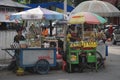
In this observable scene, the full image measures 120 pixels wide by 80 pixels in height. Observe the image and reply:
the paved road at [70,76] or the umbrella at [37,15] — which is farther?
the umbrella at [37,15]

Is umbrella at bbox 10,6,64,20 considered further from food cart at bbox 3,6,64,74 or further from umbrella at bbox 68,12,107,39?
umbrella at bbox 68,12,107,39

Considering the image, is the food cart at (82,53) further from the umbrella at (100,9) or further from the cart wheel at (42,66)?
the umbrella at (100,9)

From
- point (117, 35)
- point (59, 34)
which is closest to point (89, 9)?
point (59, 34)

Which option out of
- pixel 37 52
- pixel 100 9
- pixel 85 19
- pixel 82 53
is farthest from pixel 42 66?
pixel 100 9

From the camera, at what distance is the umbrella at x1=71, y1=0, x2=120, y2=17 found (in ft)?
64.4

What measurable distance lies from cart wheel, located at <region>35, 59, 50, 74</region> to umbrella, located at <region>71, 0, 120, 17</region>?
19.7 feet

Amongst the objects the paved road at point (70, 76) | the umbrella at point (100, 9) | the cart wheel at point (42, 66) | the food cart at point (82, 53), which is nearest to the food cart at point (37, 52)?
the cart wheel at point (42, 66)

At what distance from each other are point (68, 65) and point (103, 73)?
1.47 metres

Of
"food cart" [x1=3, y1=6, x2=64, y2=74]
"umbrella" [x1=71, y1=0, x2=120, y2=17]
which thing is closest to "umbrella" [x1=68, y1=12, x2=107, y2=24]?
"food cart" [x1=3, y1=6, x2=64, y2=74]

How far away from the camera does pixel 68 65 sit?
1427cm

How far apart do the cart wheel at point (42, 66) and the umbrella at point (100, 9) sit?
6.02 metres

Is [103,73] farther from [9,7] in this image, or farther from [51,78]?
[9,7]

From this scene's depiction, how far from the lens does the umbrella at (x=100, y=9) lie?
64.4 ft

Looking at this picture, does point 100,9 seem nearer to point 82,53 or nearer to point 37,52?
point 82,53
